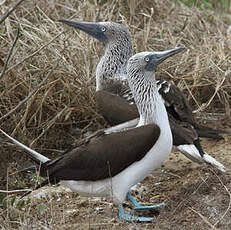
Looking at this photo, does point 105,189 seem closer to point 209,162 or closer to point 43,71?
point 209,162

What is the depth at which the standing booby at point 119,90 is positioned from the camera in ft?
16.3

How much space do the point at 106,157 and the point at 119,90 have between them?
141 centimetres

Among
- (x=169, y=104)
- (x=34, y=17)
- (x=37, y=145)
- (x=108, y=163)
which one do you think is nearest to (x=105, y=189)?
(x=108, y=163)

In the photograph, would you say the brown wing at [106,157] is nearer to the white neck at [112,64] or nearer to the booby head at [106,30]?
the white neck at [112,64]

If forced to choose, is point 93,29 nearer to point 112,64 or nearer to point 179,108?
point 112,64

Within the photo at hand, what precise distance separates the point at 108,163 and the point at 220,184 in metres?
0.91

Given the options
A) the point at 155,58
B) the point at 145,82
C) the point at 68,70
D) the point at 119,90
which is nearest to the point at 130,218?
the point at 145,82

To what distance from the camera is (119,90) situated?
5.70 metres

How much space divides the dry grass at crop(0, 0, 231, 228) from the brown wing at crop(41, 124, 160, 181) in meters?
1.17

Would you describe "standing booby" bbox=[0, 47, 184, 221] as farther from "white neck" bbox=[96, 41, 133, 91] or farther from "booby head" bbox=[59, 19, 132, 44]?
"booby head" bbox=[59, 19, 132, 44]

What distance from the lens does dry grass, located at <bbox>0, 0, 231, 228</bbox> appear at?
5812 mm

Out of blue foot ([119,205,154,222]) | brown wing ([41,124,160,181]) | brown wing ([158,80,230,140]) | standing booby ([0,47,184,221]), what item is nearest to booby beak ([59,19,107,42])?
brown wing ([158,80,230,140])

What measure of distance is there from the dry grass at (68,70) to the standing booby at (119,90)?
176mm

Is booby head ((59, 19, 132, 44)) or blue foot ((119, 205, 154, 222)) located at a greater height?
booby head ((59, 19, 132, 44))
